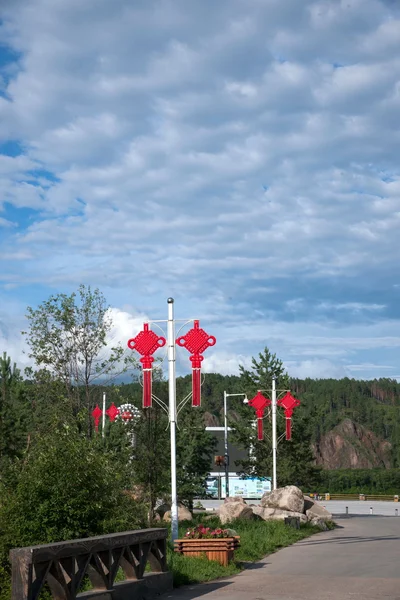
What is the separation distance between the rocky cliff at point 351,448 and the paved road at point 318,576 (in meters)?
136

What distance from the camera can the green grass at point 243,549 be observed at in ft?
52.2

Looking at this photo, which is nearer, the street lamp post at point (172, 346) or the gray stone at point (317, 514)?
the street lamp post at point (172, 346)

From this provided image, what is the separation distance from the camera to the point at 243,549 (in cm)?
2023

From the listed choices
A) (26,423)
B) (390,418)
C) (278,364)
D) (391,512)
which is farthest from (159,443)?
(390,418)

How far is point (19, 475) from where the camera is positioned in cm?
1560

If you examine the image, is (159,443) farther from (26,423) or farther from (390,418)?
(390,418)

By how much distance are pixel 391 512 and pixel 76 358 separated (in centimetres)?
3647

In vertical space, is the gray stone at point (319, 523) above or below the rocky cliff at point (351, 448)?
below

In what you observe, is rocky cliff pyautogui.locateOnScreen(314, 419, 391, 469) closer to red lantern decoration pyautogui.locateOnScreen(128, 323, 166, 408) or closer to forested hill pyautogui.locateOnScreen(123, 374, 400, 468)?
forested hill pyautogui.locateOnScreen(123, 374, 400, 468)

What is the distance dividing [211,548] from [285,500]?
1509 cm

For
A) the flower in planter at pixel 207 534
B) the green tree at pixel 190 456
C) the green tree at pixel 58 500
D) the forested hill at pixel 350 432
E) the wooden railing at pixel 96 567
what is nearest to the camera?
the wooden railing at pixel 96 567

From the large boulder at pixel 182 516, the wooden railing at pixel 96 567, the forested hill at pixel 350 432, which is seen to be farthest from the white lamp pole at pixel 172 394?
the forested hill at pixel 350 432

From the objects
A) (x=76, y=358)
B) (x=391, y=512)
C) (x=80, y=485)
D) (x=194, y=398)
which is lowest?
(x=391, y=512)

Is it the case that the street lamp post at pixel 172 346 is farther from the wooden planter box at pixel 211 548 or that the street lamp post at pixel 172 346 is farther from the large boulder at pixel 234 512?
the large boulder at pixel 234 512
